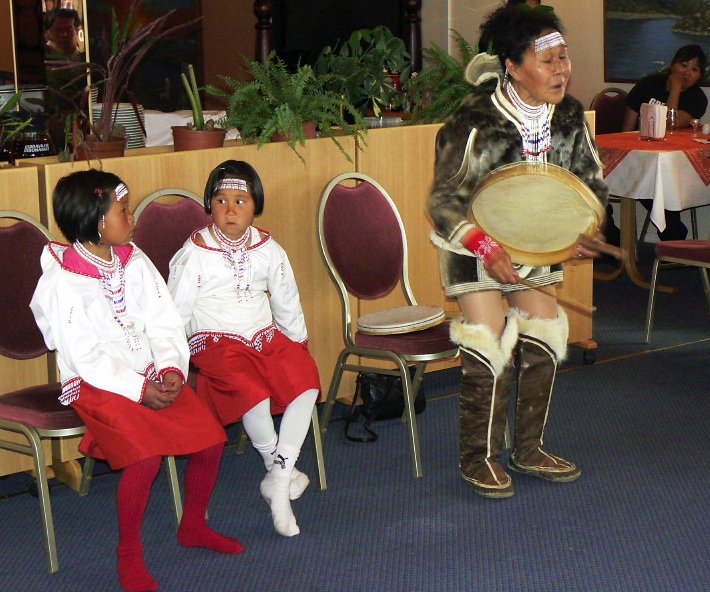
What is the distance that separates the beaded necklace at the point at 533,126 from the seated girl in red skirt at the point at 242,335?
753 mm

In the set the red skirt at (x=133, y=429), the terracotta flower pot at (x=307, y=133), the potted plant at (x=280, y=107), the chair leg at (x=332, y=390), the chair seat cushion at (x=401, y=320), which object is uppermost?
the potted plant at (x=280, y=107)

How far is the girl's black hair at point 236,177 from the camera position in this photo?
2918mm

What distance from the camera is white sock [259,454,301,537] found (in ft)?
9.24

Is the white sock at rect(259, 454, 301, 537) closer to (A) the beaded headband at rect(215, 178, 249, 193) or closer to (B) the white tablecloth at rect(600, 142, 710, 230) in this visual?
(A) the beaded headband at rect(215, 178, 249, 193)

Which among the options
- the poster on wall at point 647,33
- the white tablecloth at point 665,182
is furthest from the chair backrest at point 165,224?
the poster on wall at point 647,33

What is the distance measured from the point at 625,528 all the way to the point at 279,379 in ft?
Result: 3.40

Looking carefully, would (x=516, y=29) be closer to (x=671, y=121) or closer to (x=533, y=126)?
(x=533, y=126)

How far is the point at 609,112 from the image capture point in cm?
647

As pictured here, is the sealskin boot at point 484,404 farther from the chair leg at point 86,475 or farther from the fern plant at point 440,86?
the fern plant at point 440,86

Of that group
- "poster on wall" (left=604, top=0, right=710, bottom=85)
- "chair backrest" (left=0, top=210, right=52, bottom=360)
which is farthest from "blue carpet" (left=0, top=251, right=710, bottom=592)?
"poster on wall" (left=604, top=0, right=710, bottom=85)

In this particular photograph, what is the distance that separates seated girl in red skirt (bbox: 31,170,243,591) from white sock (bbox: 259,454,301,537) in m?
0.15

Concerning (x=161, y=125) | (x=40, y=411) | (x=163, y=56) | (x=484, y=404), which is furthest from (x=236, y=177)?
(x=163, y=56)

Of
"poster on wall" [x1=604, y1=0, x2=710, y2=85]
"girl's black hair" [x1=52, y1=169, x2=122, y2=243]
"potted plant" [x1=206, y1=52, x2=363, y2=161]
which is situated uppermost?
"poster on wall" [x1=604, y1=0, x2=710, y2=85]

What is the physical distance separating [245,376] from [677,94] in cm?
404
